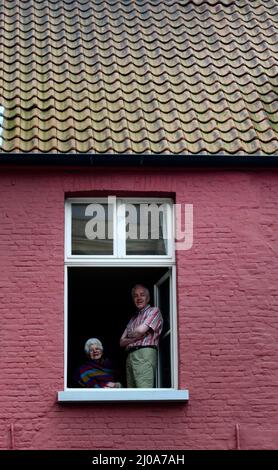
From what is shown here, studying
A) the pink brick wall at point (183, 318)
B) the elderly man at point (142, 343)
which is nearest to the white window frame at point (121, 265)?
the pink brick wall at point (183, 318)

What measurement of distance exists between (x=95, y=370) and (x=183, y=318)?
49.2 inches

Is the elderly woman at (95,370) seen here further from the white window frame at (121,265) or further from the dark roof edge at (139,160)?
the dark roof edge at (139,160)

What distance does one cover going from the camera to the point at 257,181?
16500mm

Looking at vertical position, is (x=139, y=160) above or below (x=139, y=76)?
below

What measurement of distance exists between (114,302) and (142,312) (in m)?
1.87

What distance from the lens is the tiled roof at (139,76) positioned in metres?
16.7

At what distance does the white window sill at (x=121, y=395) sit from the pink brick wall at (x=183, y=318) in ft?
0.38

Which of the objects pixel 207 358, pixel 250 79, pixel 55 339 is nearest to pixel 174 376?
pixel 207 358

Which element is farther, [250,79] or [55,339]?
[250,79]

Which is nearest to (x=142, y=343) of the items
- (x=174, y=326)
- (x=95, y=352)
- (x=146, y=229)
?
(x=174, y=326)

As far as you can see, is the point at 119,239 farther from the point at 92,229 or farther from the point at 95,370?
the point at 95,370

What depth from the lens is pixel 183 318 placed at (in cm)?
1589

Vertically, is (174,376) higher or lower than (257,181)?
lower

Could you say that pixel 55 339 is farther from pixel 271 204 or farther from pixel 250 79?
pixel 250 79
